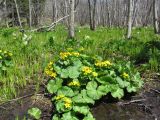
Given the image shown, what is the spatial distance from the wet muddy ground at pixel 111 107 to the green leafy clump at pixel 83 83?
129 millimetres

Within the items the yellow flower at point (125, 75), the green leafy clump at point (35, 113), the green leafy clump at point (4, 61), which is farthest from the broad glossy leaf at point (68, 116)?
the green leafy clump at point (4, 61)

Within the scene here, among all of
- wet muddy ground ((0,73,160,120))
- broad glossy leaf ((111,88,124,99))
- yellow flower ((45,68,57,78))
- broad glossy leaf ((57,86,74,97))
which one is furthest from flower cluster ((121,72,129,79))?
yellow flower ((45,68,57,78))

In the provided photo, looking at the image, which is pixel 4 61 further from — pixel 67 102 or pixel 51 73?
pixel 67 102

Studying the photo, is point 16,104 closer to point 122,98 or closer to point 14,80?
point 14,80

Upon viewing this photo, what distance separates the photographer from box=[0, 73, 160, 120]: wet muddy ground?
3775 millimetres

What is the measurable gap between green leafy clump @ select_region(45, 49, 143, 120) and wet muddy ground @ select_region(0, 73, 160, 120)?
0.42ft

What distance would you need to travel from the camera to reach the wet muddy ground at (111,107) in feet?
12.4

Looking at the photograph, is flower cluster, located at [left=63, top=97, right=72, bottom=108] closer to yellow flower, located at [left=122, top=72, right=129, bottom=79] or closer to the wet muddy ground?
the wet muddy ground

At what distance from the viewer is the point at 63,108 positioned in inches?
136

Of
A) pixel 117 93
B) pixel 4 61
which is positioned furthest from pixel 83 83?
pixel 4 61

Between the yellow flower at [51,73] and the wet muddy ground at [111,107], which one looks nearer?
the wet muddy ground at [111,107]

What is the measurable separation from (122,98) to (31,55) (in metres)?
2.55

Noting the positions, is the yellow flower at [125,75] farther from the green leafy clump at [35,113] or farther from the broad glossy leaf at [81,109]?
the green leafy clump at [35,113]

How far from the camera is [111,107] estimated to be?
4.01m
